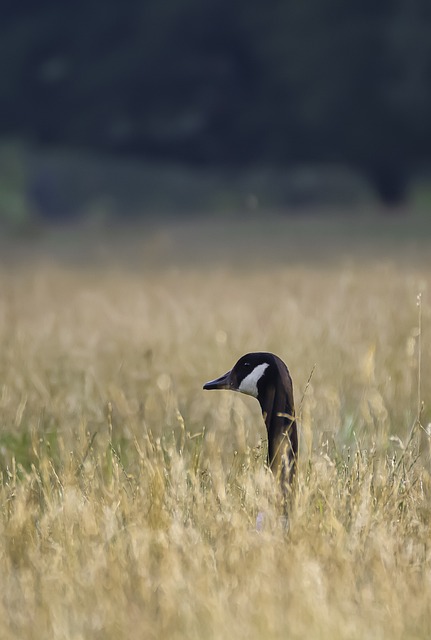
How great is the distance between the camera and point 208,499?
4.24m

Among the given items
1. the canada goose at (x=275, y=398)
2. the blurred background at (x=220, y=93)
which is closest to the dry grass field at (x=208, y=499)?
the canada goose at (x=275, y=398)

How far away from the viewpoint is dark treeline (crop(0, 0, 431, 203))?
90.2 ft

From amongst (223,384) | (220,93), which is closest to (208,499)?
(223,384)

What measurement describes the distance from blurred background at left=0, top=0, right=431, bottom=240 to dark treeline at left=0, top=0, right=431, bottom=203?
37 mm

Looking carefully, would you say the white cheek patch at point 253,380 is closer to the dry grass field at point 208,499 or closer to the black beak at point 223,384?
the black beak at point 223,384

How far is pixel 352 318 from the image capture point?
27.6ft

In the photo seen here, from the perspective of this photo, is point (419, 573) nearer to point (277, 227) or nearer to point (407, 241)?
point (407, 241)

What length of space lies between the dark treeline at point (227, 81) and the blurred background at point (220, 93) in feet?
0.12

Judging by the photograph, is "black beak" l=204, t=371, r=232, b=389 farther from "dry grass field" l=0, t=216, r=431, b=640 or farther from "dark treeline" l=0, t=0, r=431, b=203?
"dark treeline" l=0, t=0, r=431, b=203

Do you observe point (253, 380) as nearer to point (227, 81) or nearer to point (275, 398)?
point (275, 398)

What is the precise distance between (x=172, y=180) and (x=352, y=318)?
26946 mm

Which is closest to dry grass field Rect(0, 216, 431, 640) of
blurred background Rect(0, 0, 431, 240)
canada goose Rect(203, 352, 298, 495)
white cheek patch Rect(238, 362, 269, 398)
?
canada goose Rect(203, 352, 298, 495)

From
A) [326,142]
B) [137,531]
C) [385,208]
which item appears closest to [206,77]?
[326,142]

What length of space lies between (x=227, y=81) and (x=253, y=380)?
25631mm
